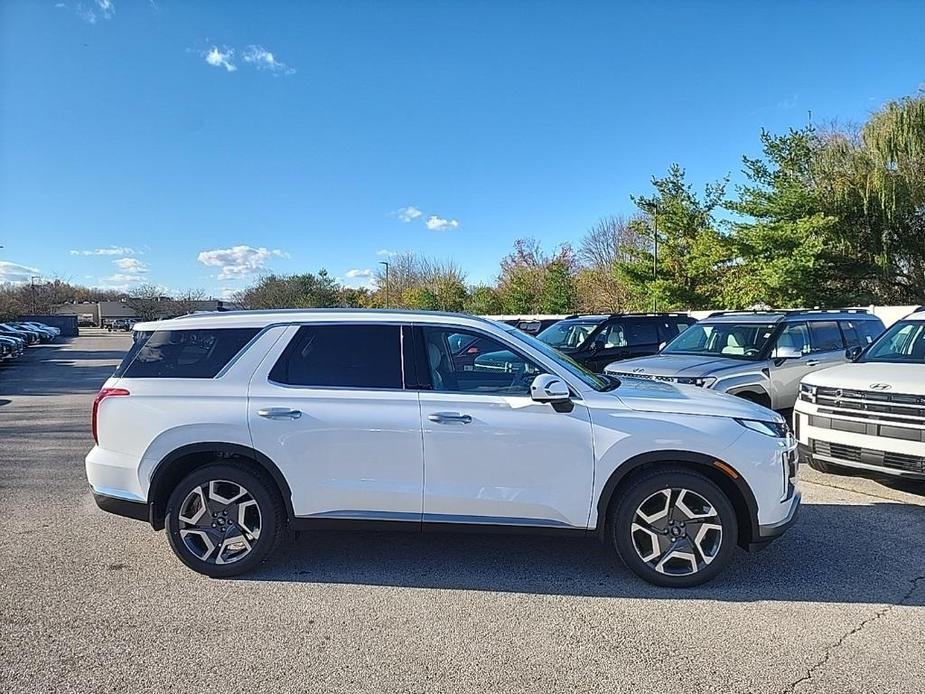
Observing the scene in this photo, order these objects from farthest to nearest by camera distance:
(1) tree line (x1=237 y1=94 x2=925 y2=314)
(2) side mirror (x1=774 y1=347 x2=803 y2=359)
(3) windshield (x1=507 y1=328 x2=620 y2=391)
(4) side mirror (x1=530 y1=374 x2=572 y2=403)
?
(1) tree line (x1=237 y1=94 x2=925 y2=314) < (2) side mirror (x1=774 y1=347 x2=803 y2=359) < (3) windshield (x1=507 y1=328 x2=620 y2=391) < (4) side mirror (x1=530 y1=374 x2=572 y2=403)

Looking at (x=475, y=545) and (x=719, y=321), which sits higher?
(x=719, y=321)

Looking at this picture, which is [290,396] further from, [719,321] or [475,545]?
[719,321]

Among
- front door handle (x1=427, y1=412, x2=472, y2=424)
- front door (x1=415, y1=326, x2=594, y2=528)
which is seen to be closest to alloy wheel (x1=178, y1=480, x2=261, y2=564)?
front door (x1=415, y1=326, x2=594, y2=528)

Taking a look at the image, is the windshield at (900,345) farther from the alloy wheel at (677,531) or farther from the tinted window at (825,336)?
the alloy wheel at (677,531)

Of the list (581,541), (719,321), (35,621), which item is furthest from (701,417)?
(719,321)

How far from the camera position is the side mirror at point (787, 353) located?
340 inches

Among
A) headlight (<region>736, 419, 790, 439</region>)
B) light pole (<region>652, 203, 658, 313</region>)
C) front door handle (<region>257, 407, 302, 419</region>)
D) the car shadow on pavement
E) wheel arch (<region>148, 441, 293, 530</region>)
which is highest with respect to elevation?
light pole (<region>652, 203, 658, 313</region>)

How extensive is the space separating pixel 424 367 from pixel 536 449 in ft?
3.09

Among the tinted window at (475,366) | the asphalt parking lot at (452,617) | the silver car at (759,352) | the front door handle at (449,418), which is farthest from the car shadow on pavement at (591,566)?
the silver car at (759,352)

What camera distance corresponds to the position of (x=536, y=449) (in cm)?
389

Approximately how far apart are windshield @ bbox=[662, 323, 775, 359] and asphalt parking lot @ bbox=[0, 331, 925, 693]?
152 inches

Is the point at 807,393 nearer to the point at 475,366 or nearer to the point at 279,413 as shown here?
the point at 475,366

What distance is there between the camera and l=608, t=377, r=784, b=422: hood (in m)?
3.95

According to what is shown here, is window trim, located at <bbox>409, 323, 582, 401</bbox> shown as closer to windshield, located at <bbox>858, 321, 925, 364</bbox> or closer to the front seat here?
the front seat
